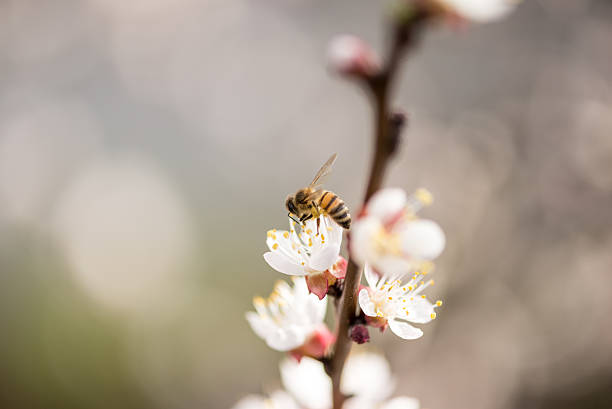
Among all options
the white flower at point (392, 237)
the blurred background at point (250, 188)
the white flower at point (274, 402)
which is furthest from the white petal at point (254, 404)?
the white flower at point (392, 237)

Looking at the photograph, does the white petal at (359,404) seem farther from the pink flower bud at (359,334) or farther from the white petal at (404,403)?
the pink flower bud at (359,334)

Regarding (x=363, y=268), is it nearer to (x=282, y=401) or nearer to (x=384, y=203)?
(x=384, y=203)

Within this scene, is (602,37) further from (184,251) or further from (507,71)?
(184,251)

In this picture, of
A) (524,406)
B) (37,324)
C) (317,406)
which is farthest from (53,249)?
(317,406)

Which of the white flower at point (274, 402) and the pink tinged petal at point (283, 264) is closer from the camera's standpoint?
the pink tinged petal at point (283, 264)

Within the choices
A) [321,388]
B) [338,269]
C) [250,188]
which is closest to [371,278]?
[338,269]

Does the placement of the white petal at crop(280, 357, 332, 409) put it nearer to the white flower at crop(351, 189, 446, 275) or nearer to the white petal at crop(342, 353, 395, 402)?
the white petal at crop(342, 353, 395, 402)
